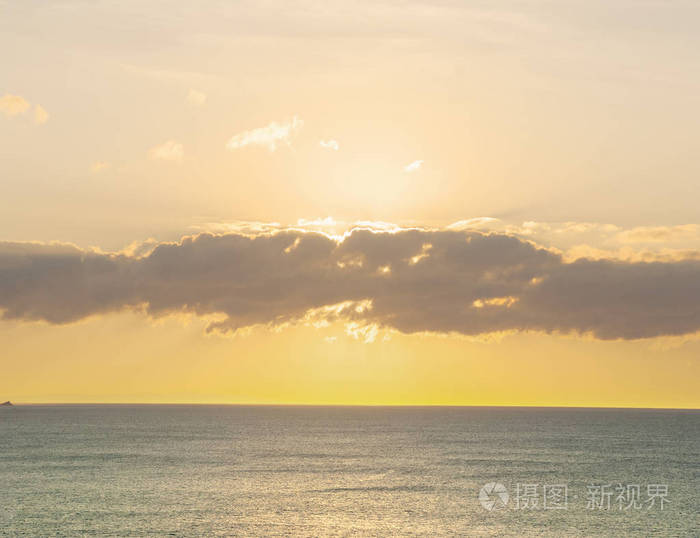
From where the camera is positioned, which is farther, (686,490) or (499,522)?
(686,490)

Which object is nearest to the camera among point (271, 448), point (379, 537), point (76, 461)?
point (379, 537)

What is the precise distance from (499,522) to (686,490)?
1693 inches

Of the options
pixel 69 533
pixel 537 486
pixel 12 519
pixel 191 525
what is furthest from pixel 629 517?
pixel 12 519

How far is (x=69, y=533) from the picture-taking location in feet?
258

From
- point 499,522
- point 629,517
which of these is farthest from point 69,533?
point 629,517

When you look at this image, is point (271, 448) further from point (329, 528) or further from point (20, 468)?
point (329, 528)

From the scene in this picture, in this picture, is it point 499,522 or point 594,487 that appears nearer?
point 499,522

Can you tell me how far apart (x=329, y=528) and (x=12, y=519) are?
3239 cm

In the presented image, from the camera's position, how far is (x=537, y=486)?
118375 mm

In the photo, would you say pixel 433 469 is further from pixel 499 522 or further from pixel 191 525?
pixel 191 525

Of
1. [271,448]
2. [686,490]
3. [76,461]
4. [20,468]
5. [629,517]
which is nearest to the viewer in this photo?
[629,517]

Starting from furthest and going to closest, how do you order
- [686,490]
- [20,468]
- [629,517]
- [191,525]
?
[20,468]
[686,490]
[629,517]
[191,525]

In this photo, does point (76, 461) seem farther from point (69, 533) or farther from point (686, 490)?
point (686, 490)

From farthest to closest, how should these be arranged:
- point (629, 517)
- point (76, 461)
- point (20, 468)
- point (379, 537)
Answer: point (76, 461)
point (20, 468)
point (629, 517)
point (379, 537)
